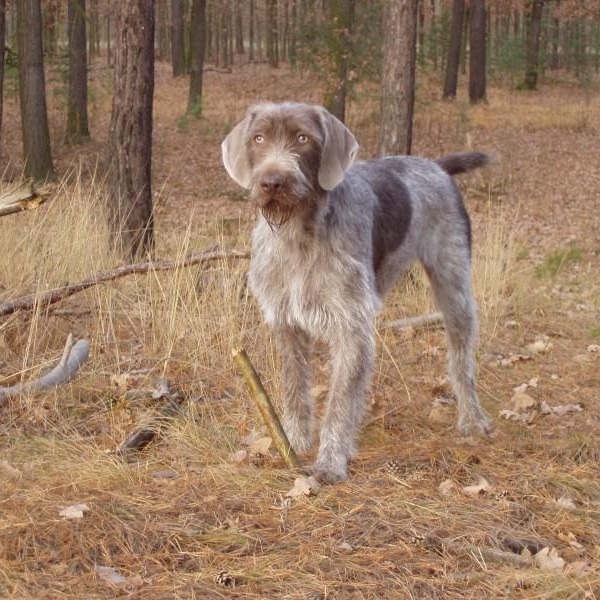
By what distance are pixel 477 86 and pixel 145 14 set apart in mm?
20310

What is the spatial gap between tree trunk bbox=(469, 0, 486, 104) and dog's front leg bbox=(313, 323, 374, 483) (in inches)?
910

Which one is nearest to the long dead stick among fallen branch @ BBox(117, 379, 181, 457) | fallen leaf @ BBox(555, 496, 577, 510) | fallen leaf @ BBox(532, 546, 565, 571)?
fallen branch @ BBox(117, 379, 181, 457)

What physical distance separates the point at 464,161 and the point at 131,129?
3.60m

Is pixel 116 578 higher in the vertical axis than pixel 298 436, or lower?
higher

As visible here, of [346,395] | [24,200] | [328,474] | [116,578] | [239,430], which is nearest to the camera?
[116,578]

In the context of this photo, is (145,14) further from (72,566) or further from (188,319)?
(72,566)

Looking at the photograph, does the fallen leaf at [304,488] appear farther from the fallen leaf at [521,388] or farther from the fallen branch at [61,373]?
the fallen leaf at [521,388]

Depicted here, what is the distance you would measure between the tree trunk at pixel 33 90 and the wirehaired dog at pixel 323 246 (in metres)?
10.0

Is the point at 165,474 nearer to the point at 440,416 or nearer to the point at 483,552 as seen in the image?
the point at 483,552

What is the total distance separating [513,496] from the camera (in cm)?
443

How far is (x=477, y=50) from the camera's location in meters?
27.1

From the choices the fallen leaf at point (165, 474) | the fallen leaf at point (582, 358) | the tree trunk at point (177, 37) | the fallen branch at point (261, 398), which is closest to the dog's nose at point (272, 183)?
the fallen branch at point (261, 398)

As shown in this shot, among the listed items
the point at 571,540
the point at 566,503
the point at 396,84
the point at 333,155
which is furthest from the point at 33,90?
the point at 571,540

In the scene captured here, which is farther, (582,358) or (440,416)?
(582,358)
